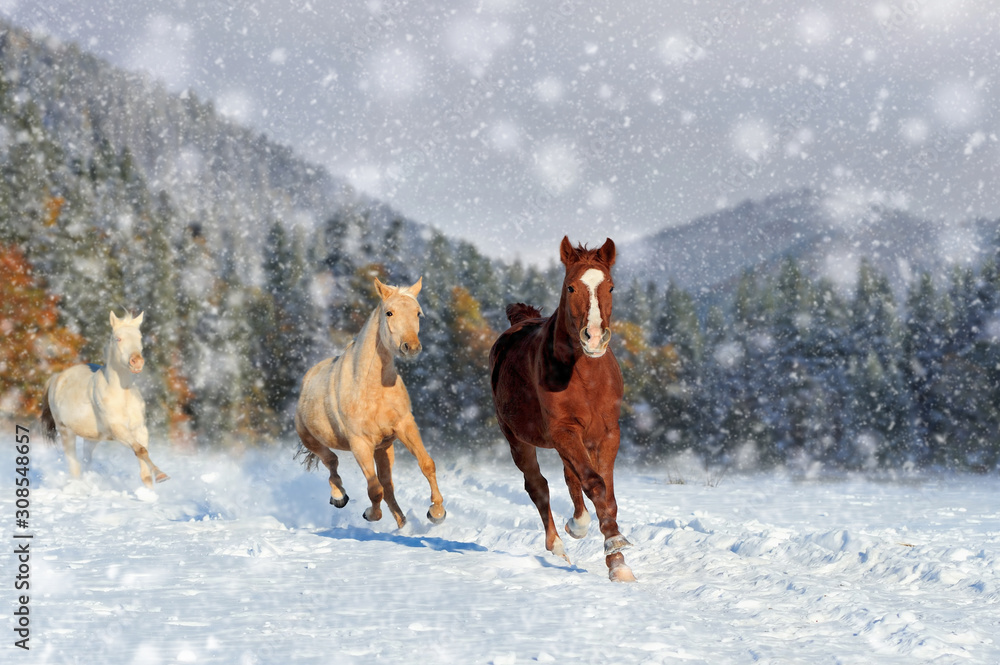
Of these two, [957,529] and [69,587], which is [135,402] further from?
[957,529]

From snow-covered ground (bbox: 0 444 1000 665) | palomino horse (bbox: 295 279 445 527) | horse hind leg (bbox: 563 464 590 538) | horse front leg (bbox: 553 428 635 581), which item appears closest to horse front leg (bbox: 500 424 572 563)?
snow-covered ground (bbox: 0 444 1000 665)

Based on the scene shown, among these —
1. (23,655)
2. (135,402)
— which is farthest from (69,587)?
(135,402)

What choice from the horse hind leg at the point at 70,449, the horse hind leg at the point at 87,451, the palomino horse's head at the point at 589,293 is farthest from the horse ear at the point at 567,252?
the horse hind leg at the point at 87,451

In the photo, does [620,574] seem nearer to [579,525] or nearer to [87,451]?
[579,525]

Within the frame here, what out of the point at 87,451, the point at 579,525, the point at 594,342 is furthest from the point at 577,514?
the point at 87,451

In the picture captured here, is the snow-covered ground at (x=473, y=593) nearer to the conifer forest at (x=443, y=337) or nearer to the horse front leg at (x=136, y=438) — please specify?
the horse front leg at (x=136, y=438)

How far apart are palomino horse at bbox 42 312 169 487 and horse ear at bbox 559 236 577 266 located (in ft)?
25.2

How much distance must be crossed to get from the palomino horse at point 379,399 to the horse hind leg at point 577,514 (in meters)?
1.95

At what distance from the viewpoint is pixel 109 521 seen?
32.2 ft

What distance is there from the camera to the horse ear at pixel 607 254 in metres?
6.45

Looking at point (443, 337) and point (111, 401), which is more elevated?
point (443, 337)

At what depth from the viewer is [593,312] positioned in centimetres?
601

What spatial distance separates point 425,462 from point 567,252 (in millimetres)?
3444

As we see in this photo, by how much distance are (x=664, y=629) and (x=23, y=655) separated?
316cm
